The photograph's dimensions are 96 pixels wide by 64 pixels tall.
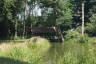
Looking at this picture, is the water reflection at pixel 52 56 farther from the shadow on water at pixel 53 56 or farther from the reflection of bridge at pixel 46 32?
the reflection of bridge at pixel 46 32

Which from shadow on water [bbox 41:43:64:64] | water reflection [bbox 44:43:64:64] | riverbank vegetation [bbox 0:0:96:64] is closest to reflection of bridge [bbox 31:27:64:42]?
riverbank vegetation [bbox 0:0:96:64]

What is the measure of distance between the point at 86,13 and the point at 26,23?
475 inches

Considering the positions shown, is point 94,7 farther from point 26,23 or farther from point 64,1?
point 26,23

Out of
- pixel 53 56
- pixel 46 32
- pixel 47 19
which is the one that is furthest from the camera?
pixel 46 32

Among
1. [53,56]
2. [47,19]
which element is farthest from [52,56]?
[47,19]

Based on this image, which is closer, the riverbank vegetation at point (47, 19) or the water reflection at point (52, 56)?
the water reflection at point (52, 56)

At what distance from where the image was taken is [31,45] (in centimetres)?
2170

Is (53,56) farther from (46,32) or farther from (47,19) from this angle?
(46,32)

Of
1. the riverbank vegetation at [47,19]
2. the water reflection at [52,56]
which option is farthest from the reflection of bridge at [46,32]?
the water reflection at [52,56]

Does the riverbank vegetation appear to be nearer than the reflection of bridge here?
Yes

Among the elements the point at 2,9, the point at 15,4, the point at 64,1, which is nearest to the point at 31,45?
the point at 2,9

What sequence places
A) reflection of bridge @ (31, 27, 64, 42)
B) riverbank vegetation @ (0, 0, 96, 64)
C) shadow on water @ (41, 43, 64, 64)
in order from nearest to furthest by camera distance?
shadow on water @ (41, 43, 64, 64), riverbank vegetation @ (0, 0, 96, 64), reflection of bridge @ (31, 27, 64, 42)

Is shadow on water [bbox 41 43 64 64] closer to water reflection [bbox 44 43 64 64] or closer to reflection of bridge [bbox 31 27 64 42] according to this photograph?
water reflection [bbox 44 43 64 64]

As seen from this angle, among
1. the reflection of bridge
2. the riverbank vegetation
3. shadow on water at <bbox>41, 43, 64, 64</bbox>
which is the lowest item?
the reflection of bridge
